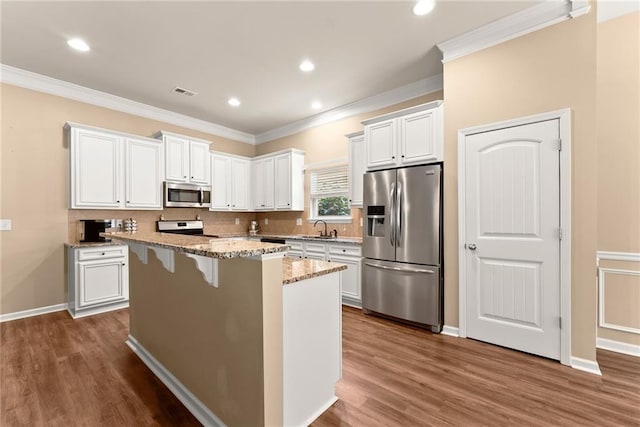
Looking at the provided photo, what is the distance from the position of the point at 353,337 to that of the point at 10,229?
4.26m

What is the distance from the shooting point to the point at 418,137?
3227 millimetres

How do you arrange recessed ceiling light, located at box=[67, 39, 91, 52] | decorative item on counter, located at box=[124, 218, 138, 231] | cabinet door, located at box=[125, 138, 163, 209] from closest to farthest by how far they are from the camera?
recessed ceiling light, located at box=[67, 39, 91, 52] → cabinet door, located at box=[125, 138, 163, 209] → decorative item on counter, located at box=[124, 218, 138, 231]

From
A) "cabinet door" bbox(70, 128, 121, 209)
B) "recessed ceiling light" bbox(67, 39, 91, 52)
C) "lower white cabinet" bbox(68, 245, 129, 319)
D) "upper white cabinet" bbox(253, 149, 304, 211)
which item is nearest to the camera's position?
"recessed ceiling light" bbox(67, 39, 91, 52)

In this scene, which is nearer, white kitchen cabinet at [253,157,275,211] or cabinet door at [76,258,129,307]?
cabinet door at [76,258,129,307]

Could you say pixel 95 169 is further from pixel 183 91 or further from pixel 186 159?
pixel 183 91

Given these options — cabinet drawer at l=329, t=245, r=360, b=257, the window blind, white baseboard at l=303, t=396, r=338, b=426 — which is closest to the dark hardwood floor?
white baseboard at l=303, t=396, r=338, b=426

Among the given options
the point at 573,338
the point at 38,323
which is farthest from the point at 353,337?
the point at 38,323

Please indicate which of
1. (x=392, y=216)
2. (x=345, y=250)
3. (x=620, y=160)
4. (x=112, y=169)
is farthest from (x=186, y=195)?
(x=620, y=160)

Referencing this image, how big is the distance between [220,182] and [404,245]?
3676mm

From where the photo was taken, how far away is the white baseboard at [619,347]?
8.34ft

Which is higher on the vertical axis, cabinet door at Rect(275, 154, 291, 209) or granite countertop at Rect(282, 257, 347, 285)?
cabinet door at Rect(275, 154, 291, 209)

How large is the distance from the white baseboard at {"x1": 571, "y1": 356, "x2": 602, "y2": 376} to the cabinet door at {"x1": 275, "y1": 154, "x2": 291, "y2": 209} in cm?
415

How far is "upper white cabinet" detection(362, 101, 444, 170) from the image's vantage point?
3.11 meters

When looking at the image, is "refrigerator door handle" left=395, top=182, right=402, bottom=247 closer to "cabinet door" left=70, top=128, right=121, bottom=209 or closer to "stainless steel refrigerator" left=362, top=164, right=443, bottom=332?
"stainless steel refrigerator" left=362, top=164, right=443, bottom=332
